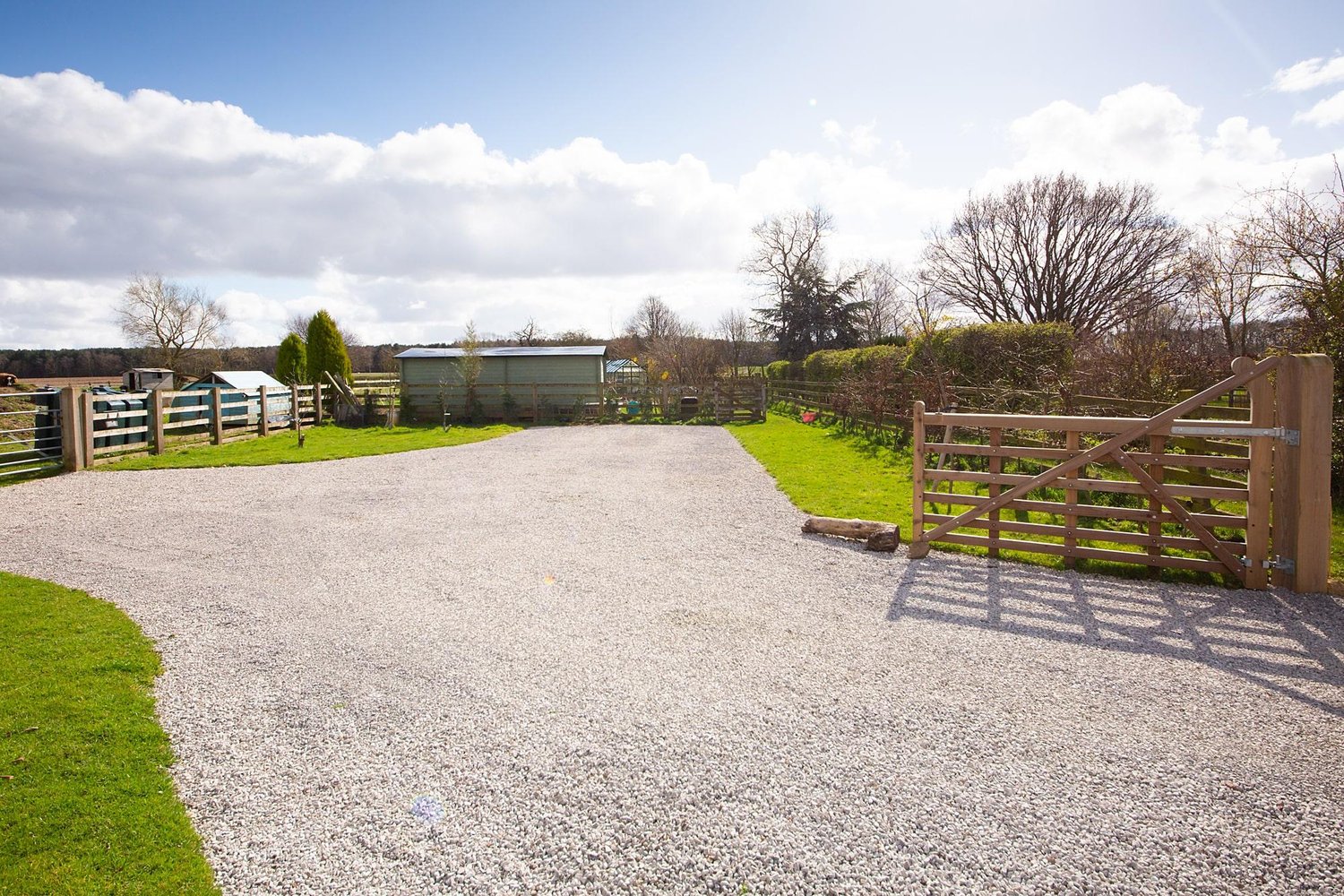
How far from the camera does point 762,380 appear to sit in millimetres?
26547

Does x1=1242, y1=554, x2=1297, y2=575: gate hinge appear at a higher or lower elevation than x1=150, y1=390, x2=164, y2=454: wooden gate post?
lower

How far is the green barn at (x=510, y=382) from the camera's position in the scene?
25672 mm

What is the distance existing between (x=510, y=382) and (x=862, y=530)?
25684 millimetres

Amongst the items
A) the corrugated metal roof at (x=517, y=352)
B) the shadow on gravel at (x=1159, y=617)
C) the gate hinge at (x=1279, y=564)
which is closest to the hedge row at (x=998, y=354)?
the gate hinge at (x=1279, y=564)

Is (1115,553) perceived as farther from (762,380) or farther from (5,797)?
(762,380)

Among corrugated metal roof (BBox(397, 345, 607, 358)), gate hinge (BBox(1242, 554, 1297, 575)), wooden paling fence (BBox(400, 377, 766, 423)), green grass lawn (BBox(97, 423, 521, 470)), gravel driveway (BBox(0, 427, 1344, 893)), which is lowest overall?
gravel driveway (BBox(0, 427, 1344, 893))

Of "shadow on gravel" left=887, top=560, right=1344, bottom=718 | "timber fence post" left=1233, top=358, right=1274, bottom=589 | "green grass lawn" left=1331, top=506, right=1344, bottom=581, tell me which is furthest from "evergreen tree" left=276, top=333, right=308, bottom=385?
"green grass lawn" left=1331, top=506, right=1344, bottom=581

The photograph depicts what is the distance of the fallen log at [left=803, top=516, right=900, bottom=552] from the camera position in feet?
23.8

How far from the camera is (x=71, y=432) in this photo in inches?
512

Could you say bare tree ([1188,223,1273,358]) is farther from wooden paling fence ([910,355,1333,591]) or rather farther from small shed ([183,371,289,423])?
small shed ([183,371,289,423])

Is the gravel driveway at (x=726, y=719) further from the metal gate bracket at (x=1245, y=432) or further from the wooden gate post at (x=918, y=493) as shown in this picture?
the metal gate bracket at (x=1245, y=432)

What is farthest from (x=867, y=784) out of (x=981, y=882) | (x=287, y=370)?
(x=287, y=370)

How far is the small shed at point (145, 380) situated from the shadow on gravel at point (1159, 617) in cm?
2590

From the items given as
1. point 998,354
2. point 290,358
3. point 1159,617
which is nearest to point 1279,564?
point 1159,617
